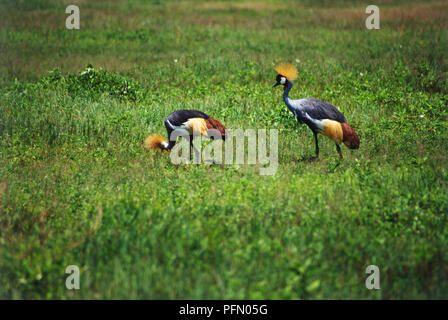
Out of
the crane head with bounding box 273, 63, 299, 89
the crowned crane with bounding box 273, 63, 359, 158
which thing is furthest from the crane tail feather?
the crane head with bounding box 273, 63, 299, 89

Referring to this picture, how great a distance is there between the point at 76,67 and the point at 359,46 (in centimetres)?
949

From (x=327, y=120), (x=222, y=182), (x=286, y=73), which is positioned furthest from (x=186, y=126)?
(x=327, y=120)

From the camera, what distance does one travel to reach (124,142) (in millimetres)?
9297

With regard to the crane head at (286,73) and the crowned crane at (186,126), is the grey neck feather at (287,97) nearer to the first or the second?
the crane head at (286,73)

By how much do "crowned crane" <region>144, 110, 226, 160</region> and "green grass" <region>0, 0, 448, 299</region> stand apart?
357 millimetres

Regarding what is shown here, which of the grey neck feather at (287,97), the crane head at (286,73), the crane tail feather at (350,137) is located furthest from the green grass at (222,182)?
the crane head at (286,73)

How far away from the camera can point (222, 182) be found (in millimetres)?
7293

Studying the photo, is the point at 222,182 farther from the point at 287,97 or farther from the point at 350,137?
A: the point at 287,97

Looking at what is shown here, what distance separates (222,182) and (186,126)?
4.66ft

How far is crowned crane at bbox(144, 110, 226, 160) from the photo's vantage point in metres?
8.12

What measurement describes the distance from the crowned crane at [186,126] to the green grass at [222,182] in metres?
0.36

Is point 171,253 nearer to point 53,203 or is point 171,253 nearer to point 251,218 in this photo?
point 251,218

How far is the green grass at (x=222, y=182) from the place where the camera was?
502 cm
